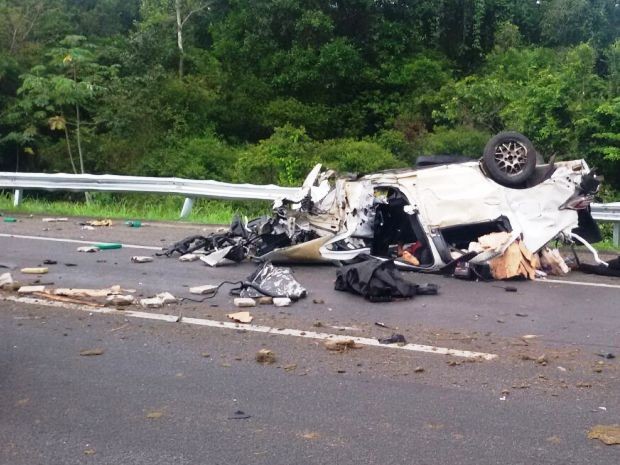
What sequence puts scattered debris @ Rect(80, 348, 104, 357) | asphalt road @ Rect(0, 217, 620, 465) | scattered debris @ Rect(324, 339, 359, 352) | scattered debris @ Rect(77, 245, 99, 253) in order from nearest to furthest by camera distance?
asphalt road @ Rect(0, 217, 620, 465) < scattered debris @ Rect(80, 348, 104, 357) < scattered debris @ Rect(324, 339, 359, 352) < scattered debris @ Rect(77, 245, 99, 253)

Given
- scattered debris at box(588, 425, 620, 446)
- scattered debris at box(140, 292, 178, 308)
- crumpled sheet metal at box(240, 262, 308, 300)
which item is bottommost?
→ scattered debris at box(140, 292, 178, 308)

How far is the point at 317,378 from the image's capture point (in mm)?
5527

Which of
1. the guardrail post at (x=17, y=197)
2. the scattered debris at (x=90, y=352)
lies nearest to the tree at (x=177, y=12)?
the guardrail post at (x=17, y=197)

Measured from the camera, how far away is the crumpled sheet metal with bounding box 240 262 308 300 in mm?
7840

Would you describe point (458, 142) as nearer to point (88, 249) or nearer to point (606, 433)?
point (88, 249)

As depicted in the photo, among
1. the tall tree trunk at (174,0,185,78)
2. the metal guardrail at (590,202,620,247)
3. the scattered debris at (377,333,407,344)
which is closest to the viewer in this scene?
the scattered debris at (377,333,407,344)

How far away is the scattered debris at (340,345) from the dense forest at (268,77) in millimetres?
15349

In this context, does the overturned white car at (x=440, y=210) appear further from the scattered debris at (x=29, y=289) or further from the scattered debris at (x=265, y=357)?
the scattered debris at (x=265, y=357)

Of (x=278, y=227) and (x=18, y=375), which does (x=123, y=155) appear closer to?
(x=278, y=227)

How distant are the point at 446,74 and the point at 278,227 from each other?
18673mm

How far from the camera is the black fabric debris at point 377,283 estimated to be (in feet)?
25.5

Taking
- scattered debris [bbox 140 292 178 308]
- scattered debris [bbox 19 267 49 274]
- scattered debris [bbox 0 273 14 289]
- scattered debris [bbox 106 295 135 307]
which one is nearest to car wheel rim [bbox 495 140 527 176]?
Answer: scattered debris [bbox 140 292 178 308]

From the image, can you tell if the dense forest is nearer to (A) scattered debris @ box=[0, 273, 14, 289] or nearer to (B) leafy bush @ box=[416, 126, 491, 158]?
(B) leafy bush @ box=[416, 126, 491, 158]

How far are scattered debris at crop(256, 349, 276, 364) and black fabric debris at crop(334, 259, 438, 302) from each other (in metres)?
1.91
